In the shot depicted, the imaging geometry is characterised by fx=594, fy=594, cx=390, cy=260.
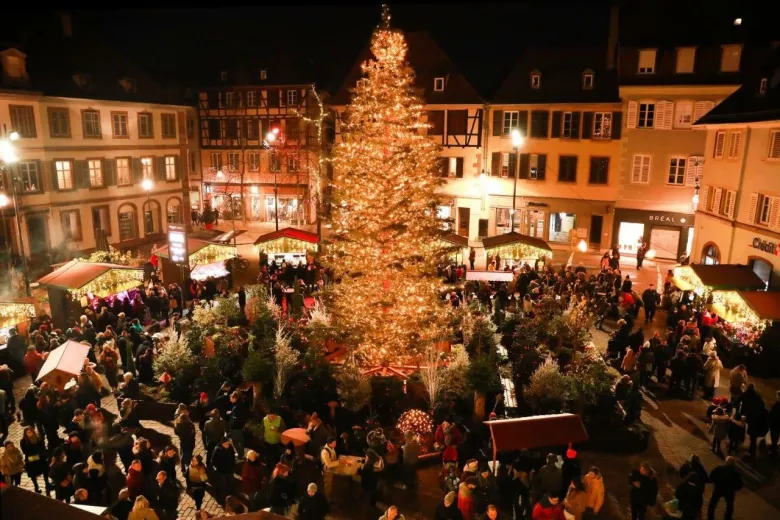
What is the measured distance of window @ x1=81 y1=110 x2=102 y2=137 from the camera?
108ft

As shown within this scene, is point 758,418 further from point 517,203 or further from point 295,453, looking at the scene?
point 517,203

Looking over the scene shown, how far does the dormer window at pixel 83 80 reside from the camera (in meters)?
32.6

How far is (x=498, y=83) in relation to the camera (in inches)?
1449

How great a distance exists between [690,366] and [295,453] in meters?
10.2

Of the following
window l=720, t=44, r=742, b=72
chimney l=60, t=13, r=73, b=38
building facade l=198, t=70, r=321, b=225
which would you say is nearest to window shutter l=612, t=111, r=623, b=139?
window l=720, t=44, r=742, b=72

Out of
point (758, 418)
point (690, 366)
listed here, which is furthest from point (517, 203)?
point (758, 418)

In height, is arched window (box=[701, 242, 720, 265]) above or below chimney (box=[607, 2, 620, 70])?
below

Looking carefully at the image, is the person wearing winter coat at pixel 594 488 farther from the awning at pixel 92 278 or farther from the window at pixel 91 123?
the window at pixel 91 123

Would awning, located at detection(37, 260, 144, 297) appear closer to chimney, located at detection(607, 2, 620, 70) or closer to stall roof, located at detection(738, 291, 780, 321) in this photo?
stall roof, located at detection(738, 291, 780, 321)

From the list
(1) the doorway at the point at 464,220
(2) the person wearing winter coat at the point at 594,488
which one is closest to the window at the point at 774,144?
(2) the person wearing winter coat at the point at 594,488

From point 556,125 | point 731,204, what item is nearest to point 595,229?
point 556,125

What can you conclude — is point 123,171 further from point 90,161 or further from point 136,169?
point 90,161

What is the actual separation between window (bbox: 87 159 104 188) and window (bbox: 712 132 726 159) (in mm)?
31914

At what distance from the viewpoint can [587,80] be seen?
110 ft
